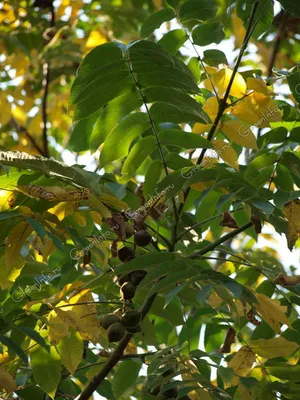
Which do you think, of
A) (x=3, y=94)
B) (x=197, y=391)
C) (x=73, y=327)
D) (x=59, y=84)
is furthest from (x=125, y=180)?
(x=59, y=84)

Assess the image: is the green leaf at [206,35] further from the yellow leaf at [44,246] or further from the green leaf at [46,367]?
the green leaf at [46,367]

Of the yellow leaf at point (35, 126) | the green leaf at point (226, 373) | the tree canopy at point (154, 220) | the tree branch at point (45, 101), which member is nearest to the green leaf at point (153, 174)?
the tree canopy at point (154, 220)

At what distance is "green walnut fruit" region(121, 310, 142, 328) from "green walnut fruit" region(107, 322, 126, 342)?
0.02 metres

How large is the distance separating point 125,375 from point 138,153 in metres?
0.72

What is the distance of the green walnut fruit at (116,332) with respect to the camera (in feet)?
6.37

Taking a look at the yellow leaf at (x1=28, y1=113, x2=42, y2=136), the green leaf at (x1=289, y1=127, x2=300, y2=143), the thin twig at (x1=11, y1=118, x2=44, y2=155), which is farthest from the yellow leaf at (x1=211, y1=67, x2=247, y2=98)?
the yellow leaf at (x1=28, y1=113, x2=42, y2=136)

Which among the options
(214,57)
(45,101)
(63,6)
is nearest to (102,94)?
(214,57)

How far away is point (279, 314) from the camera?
2.08 m

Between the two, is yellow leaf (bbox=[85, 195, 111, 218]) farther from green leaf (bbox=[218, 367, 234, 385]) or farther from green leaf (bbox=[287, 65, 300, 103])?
green leaf (bbox=[287, 65, 300, 103])

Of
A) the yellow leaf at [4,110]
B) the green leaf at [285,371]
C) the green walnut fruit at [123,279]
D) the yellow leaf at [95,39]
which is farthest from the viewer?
the yellow leaf at [4,110]

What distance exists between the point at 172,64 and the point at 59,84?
319 centimetres

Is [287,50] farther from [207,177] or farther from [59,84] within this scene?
[207,177]

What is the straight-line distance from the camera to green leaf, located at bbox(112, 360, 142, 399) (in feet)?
7.82

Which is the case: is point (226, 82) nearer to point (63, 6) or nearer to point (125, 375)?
point (125, 375)
